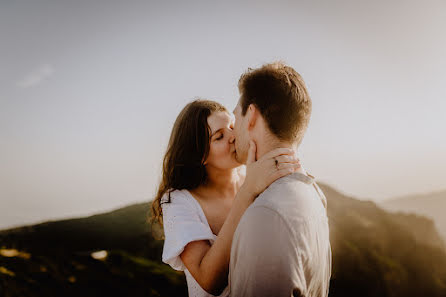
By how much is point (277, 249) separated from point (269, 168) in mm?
609

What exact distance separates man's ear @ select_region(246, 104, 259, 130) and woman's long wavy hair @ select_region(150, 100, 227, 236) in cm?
85

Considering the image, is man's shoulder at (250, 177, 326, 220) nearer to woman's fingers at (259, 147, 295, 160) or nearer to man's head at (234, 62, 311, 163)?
woman's fingers at (259, 147, 295, 160)

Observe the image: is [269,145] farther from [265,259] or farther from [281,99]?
[265,259]

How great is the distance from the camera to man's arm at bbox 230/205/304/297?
1.55 m

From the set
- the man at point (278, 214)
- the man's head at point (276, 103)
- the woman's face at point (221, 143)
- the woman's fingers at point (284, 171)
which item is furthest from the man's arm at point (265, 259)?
the woman's face at point (221, 143)

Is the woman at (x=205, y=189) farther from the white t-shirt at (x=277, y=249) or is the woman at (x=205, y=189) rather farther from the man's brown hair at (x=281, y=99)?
the white t-shirt at (x=277, y=249)

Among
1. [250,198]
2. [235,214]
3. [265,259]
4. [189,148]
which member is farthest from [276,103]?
[189,148]

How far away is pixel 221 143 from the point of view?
3.00 metres

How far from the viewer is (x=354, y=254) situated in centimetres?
505

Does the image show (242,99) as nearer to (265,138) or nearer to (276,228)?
(265,138)

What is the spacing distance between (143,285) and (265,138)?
2952 mm

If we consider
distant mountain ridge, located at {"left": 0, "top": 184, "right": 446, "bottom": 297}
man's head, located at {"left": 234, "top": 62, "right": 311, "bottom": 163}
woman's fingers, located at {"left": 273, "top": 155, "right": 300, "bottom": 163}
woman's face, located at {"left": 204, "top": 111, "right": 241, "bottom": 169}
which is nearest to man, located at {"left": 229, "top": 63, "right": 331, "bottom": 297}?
man's head, located at {"left": 234, "top": 62, "right": 311, "bottom": 163}

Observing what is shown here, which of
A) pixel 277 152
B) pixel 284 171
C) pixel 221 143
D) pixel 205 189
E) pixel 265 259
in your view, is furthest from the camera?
pixel 205 189

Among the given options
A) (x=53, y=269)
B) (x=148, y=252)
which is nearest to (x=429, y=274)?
(x=148, y=252)
